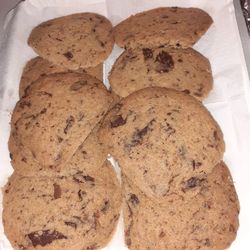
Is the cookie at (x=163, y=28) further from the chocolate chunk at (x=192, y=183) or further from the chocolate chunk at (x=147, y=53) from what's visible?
the chocolate chunk at (x=192, y=183)

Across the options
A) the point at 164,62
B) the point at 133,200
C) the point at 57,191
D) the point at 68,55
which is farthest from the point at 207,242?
the point at 68,55

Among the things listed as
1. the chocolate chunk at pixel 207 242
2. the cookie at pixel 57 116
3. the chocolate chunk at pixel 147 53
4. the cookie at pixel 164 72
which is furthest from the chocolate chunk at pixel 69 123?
the chocolate chunk at pixel 207 242

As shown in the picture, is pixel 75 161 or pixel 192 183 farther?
pixel 75 161

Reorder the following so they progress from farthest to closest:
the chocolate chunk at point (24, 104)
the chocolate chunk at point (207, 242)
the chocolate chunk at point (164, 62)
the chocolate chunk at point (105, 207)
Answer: the chocolate chunk at point (164, 62), the chocolate chunk at point (24, 104), the chocolate chunk at point (105, 207), the chocolate chunk at point (207, 242)

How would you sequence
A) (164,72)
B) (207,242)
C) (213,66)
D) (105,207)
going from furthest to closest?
(213,66) < (164,72) < (105,207) < (207,242)

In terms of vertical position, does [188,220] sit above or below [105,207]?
below

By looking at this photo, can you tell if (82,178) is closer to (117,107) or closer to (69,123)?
(69,123)

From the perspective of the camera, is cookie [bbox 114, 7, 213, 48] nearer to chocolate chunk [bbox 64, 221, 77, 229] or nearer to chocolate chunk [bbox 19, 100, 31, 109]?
chocolate chunk [bbox 19, 100, 31, 109]
